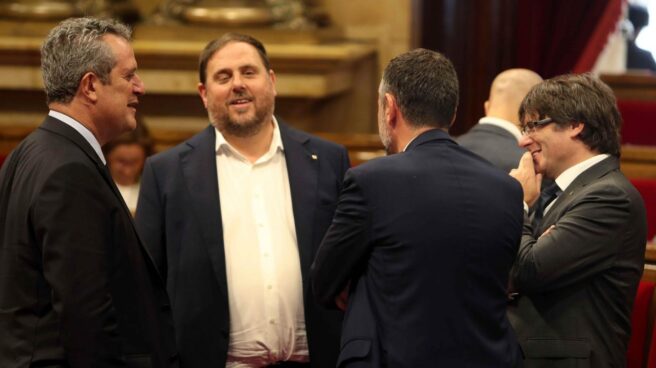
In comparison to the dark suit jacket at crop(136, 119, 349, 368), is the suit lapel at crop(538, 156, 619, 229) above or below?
above

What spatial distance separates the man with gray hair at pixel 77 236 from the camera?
8.48 ft

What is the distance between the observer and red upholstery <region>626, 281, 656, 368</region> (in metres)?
3.46

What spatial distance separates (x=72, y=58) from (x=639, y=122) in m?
5.01

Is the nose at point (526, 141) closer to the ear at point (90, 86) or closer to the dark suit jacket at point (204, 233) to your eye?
the dark suit jacket at point (204, 233)

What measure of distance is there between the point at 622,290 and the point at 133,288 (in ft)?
4.13

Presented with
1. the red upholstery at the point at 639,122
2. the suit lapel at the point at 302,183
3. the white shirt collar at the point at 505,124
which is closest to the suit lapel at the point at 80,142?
the suit lapel at the point at 302,183

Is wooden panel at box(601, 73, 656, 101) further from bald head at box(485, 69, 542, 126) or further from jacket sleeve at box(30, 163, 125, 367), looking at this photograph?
jacket sleeve at box(30, 163, 125, 367)

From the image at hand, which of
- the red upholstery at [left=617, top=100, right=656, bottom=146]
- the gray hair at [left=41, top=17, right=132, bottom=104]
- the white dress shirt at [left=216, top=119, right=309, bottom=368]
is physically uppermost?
the gray hair at [left=41, top=17, right=132, bottom=104]

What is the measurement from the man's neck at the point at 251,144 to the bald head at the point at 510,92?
969 mm

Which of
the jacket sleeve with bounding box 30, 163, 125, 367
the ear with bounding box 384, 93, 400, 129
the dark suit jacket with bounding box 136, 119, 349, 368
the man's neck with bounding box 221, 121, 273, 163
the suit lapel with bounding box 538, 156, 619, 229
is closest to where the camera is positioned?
the jacket sleeve with bounding box 30, 163, 125, 367

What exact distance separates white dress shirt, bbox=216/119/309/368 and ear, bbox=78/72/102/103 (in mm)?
772

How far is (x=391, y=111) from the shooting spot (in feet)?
9.30

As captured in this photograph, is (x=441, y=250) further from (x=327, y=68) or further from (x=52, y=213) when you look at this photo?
(x=327, y=68)

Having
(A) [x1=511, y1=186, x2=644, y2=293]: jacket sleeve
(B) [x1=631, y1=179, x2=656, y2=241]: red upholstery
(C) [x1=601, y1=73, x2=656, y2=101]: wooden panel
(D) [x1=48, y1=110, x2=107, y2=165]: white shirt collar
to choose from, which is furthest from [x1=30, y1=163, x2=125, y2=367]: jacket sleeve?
(C) [x1=601, y1=73, x2=656, y2=101]: wooden panel
